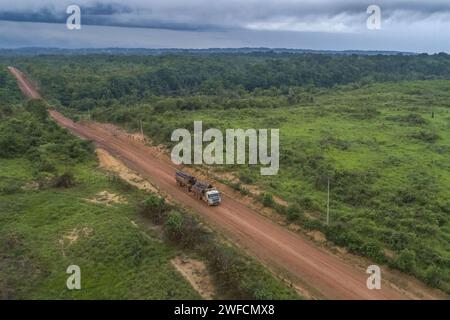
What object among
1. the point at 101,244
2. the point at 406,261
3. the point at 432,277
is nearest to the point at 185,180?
the point at 101,244

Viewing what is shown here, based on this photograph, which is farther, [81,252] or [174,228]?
[174,228]

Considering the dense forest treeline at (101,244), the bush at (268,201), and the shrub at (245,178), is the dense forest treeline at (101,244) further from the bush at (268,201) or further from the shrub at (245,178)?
the shrub at (245,178)

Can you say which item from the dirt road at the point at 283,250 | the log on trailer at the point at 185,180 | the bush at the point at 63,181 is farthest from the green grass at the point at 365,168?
the bush at the point at 63,181

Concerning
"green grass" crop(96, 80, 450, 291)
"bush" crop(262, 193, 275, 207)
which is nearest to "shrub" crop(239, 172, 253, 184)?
"green grass" crop(96, 80, 450, 291)

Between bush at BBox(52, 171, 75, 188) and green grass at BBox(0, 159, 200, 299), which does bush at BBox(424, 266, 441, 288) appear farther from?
bush at BBox(52, 171, 75, 188)

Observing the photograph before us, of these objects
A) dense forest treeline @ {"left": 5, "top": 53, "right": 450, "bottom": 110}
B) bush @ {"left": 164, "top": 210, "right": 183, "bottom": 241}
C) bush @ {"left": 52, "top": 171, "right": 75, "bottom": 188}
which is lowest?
bush @ {"left": 164, "top": 210, "right": 183, "bottom": 241}

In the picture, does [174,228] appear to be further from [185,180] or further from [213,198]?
[185,180]

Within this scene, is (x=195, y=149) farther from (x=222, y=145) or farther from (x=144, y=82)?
(x=144, y=82)
